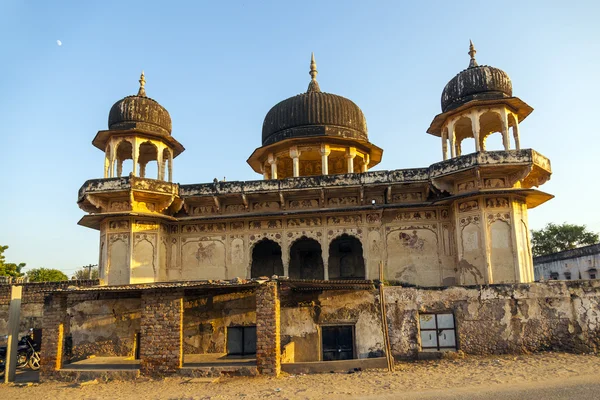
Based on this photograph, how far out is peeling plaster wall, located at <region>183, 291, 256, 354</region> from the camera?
44.1 feet

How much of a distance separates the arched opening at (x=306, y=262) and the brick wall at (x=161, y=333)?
841cm

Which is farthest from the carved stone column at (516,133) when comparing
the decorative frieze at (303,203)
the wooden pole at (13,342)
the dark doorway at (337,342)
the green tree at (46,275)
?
the green tree at (46,275)

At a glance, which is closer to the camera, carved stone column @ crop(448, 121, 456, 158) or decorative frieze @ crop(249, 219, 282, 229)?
carved stone column @ crop(448, 121, 456, 158)

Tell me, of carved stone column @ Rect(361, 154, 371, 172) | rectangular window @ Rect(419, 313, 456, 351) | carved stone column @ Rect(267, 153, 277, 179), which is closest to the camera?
rectangular window @ Rect(419, 313, 456, 351)

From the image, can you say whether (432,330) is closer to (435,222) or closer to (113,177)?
(435,222)

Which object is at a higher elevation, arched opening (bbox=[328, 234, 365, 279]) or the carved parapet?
the carved parapet

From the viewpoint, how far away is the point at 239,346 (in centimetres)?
1366

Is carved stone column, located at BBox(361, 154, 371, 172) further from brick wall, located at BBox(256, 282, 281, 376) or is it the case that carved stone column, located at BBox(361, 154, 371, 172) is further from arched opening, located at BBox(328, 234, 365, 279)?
brick wall, located at BBox(256, 282, 281, 376)

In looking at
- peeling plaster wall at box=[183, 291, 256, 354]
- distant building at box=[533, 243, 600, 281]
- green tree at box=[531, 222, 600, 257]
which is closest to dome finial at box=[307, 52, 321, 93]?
peeling plaster wall at box=[183, 291, 256, 354]

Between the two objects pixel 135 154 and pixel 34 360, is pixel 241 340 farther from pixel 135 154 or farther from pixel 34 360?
pixel 135 154

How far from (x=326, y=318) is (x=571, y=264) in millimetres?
26585

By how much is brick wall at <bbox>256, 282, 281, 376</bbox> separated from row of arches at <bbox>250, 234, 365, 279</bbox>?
7.80 meters

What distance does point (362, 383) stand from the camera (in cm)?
984

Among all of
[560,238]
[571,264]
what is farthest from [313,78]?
[560,238]
